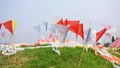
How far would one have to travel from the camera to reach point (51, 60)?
16609 mm

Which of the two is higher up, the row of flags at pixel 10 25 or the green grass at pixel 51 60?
the row of flags at pixel 10 25

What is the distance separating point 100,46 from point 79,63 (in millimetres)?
1668

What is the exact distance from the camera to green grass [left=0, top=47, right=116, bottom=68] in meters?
16.1

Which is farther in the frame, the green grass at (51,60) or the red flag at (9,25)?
the red flag at (9,25)

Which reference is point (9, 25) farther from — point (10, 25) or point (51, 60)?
point (51, 60)

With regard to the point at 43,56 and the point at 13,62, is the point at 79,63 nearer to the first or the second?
the point at 43,56

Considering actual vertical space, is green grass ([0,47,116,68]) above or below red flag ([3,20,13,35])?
below

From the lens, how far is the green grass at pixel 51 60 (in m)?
16.1

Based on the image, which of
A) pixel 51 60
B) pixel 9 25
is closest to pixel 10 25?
pixel 9 25

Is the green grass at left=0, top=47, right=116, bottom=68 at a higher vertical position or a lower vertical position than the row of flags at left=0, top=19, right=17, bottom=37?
lower

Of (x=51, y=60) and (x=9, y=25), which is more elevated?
(x=9, y=25)

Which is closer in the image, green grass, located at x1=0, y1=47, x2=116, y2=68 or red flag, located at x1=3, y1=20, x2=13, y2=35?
green grass, located at x1=0, y1=47, x2=116, y2=68

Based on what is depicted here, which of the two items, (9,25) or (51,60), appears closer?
(51,60)

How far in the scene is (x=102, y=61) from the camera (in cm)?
1791
